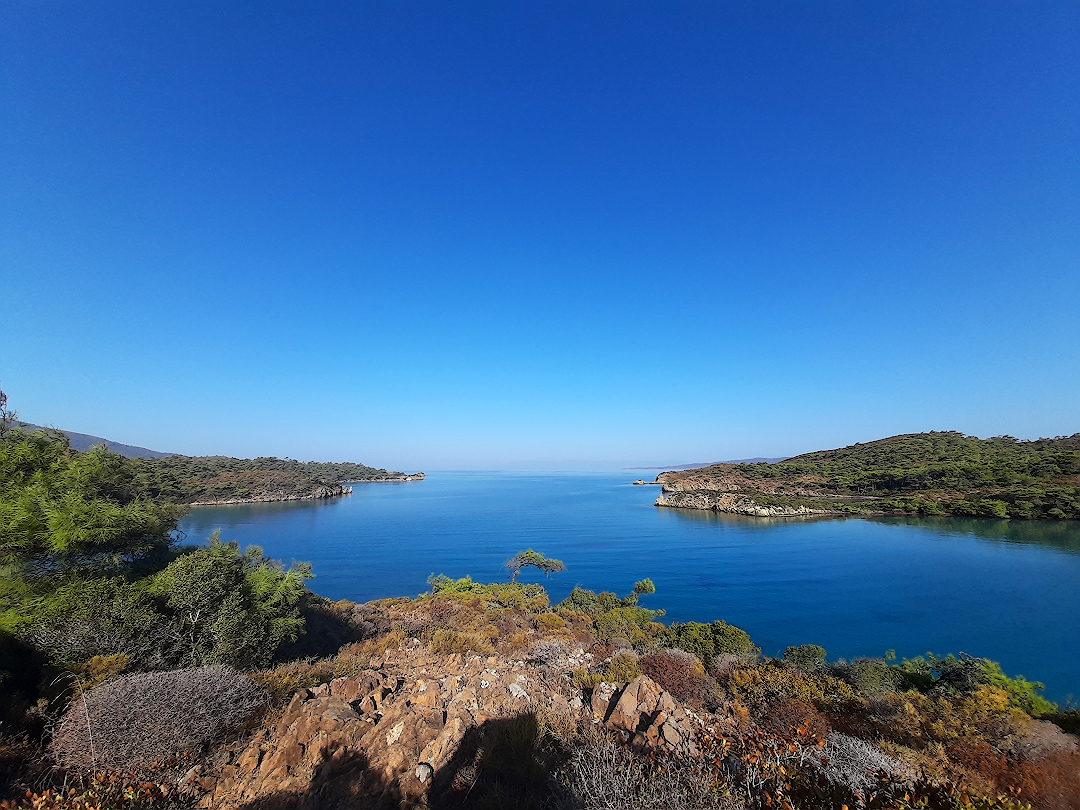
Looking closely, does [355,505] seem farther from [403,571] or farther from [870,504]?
[870,504]

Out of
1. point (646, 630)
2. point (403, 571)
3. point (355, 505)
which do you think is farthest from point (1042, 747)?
point (355, 505)

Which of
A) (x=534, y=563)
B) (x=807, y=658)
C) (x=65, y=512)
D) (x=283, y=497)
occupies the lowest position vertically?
(x=283, y=497)

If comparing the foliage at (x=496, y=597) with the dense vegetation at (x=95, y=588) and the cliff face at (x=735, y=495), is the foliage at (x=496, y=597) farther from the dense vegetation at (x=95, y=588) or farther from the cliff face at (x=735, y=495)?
the cliff face at (x=735, y=495)

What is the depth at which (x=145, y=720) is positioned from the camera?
6172mm

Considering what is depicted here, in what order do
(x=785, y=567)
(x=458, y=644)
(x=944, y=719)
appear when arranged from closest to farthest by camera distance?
(x=944, y=719) < (x=458, y=644) < (x=785, y=567)

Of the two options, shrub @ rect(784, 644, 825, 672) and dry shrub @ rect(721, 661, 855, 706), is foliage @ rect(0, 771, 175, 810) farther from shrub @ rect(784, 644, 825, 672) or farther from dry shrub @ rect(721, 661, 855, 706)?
shrub @ rect(784, 644, 825, 672)

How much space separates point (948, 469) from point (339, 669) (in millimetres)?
99206

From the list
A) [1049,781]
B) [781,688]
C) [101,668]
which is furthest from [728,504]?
[101,668]

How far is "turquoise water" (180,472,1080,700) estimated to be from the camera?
82.8 feet

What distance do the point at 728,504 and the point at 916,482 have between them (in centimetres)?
3309

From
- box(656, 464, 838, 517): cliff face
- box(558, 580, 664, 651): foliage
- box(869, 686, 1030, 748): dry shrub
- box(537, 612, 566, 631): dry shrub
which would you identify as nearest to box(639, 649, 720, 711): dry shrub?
box(558, 580, 664, 651): foliage

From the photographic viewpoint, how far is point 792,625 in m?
27.3

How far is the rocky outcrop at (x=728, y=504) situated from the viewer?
71.2 m

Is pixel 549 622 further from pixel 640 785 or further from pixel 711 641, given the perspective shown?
pixel 640 785
